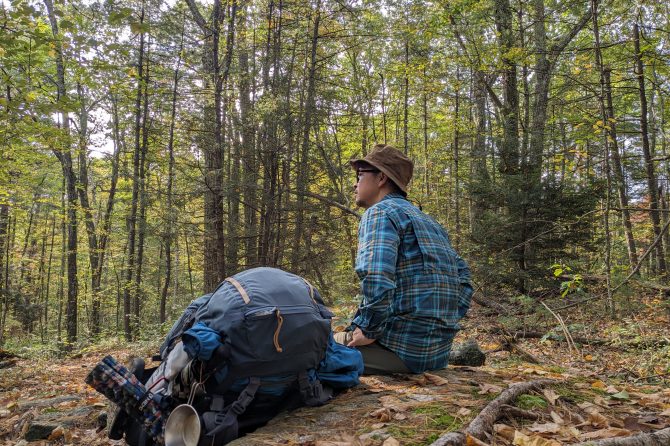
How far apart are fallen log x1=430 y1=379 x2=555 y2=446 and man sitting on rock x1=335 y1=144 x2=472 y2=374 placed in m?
0.67

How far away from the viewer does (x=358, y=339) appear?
10.2ft

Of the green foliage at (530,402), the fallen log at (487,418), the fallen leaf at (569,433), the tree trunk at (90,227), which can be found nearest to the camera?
the fallen log at (487,418)

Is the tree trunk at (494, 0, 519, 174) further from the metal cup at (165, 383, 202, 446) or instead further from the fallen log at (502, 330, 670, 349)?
the metal cup at (165, 383, 202, 446)

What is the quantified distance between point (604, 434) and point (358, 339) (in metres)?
1.54

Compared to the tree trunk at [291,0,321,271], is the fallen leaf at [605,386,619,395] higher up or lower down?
lower down

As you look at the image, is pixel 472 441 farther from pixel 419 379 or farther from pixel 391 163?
pixel 391 163

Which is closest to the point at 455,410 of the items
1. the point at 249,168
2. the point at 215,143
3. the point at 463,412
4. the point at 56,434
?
the point at 463,412

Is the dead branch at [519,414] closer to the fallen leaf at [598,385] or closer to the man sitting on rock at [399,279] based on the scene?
the man sitting on rock at [399,279]

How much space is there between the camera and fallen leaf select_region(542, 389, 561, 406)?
100 inches

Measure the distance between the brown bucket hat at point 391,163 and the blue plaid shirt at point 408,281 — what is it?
18 cm

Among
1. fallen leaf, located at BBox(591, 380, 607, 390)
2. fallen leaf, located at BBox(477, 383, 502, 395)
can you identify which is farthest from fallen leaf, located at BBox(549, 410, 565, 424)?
fallen leaf, located at BBox(591, 380, 607, 390)

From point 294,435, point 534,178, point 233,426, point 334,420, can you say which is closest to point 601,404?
point 334,420

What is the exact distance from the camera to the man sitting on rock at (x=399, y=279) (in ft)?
9.43

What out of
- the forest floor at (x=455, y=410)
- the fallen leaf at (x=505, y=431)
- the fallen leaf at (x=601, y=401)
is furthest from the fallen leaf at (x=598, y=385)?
the fallen leaf at (x=505, y=431)
